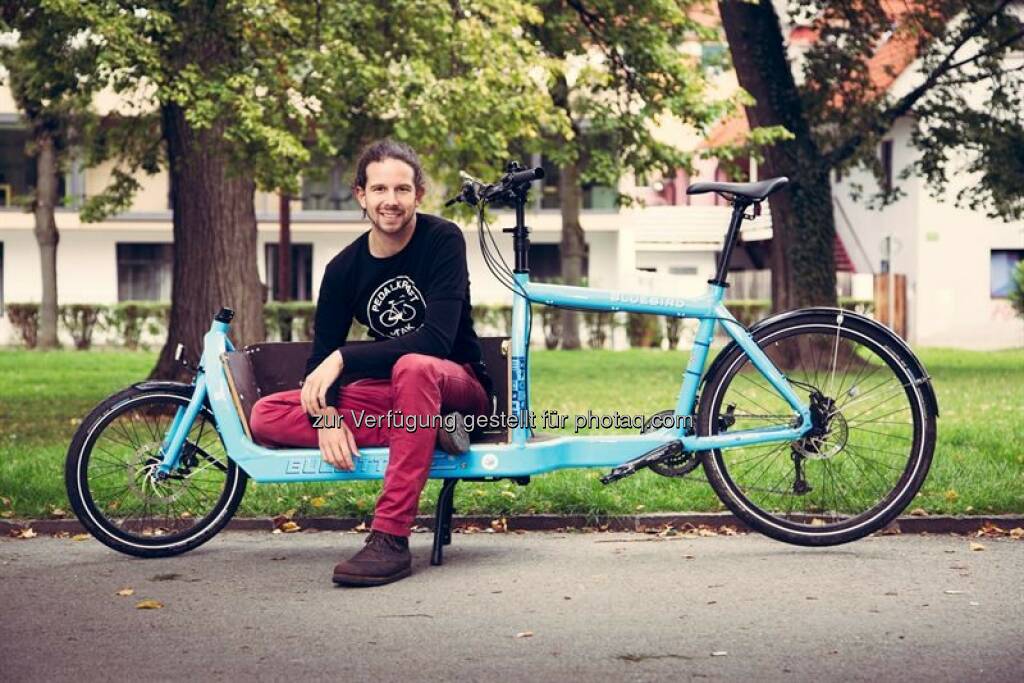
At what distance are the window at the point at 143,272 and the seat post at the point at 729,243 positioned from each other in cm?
4199

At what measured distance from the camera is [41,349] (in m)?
36.0

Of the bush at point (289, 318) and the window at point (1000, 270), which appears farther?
the window at point (1000, 270)

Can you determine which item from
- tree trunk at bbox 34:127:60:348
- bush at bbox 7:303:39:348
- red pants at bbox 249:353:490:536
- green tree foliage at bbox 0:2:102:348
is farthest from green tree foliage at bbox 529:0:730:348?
bush at bbox 7:303:39:348

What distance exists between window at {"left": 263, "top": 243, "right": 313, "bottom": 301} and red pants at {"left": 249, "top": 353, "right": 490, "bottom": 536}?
4237 centimetres

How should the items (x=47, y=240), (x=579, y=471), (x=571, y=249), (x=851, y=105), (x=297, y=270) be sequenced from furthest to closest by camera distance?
(x=297, y=270) < (x=47, y=240) < (x=571, y=249) < (x=851, y=105) < (x=579, y=471)

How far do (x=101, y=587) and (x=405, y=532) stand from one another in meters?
1.15

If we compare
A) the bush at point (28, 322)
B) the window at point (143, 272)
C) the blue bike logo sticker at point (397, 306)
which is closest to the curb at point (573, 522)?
the blue bike logo sticker at point (397, 306)

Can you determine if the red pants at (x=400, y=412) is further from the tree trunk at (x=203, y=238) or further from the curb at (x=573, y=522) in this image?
the tree trunk at (x=203, y=238)

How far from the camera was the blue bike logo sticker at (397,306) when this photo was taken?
6.10 m

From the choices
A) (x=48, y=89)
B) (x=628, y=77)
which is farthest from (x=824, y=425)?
(x=628, y=77)

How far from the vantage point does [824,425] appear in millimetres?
6324

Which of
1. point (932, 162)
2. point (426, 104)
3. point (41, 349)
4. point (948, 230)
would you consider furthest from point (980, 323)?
point (426, 104)

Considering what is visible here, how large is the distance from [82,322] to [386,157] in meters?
33.1

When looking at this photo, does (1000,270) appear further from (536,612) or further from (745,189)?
(536,612)
